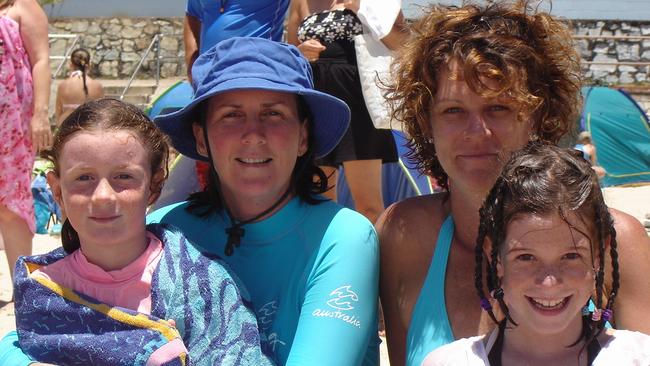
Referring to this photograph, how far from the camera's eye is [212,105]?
2.39m

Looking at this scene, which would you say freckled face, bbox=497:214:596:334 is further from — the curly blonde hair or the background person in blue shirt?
the background person in blue shirt

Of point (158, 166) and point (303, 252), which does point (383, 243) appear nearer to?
point (303, 252)

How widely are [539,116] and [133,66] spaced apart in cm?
1637

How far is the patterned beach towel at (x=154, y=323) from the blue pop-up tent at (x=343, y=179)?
2.83 feet

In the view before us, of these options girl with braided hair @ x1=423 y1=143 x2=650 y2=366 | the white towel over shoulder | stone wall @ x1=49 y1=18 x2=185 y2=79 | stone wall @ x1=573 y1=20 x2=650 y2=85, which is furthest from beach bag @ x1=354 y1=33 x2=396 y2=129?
stone wall @ x1=49 y1=18 x2=185 y2=79

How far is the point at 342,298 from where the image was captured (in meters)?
2.20

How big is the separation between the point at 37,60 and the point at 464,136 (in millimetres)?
3048

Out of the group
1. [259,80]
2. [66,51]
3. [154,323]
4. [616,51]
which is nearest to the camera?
[154,323]

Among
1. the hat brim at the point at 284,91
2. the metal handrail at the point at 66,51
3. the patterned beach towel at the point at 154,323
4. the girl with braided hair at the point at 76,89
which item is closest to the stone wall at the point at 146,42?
the metal handrail at the point at 66,51

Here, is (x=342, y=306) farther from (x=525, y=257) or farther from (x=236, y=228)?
(x=525, y=257)

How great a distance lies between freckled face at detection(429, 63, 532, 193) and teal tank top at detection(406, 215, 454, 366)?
215 millimetres

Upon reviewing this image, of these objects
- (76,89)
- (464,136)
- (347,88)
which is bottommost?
(76,89)

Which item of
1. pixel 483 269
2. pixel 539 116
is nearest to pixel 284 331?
pixel 483 269

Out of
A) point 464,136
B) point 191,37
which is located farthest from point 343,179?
point 464,136
